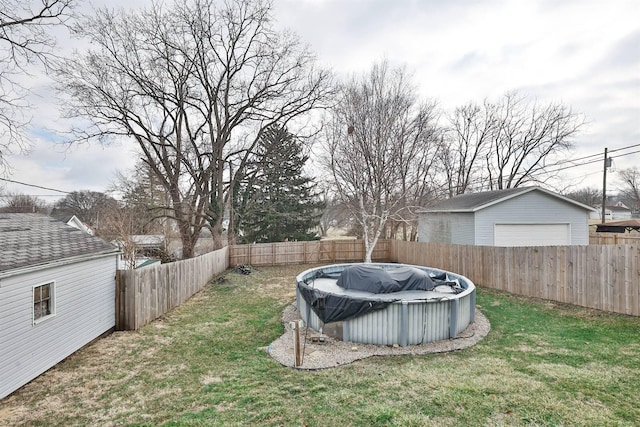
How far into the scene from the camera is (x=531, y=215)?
13820mm

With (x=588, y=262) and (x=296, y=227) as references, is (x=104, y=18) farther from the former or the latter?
(x=588, y=262)

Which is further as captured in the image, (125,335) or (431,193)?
(431,193)

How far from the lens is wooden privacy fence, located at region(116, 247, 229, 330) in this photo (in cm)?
762

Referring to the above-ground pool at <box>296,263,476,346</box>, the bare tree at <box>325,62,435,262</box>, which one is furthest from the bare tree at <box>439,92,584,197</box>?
the above-ground pool at <box>296,263,476,346</box>

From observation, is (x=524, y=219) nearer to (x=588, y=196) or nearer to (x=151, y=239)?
(x=151, y=239)

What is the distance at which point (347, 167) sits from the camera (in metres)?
15.6

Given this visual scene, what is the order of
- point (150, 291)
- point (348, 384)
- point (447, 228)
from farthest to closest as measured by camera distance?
1. point (447, 228)
2. point (150, 291)
3. point (348, 384)

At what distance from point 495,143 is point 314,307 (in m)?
23.4

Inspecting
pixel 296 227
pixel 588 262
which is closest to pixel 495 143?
pixel 296 227

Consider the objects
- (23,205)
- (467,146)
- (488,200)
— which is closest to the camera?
(488,200)

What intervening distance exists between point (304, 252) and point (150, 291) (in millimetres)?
11013

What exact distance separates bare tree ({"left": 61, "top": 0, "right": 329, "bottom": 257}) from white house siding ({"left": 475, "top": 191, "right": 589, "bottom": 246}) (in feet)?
33.9

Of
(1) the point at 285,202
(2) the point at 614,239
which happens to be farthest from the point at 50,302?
(2) the point at 614,239

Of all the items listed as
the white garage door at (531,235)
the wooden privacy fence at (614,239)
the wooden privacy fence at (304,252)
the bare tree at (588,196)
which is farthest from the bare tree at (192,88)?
the bare tree at (588,196)
